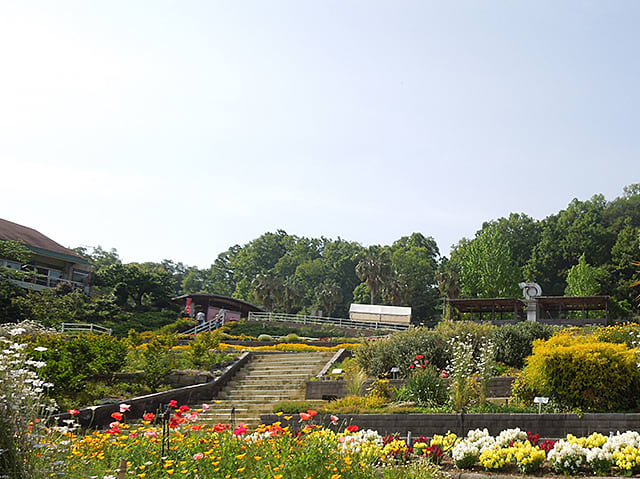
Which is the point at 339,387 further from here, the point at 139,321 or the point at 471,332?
the point at 139,321

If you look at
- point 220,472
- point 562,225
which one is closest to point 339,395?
point 220,472

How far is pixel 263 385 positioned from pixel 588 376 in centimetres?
925

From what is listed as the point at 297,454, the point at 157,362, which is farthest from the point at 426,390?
the point at 157,362

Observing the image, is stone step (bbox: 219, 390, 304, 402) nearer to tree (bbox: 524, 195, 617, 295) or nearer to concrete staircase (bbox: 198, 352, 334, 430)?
concrete staircase (bbox: 198, 352, 334, 430)

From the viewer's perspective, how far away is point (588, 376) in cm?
998

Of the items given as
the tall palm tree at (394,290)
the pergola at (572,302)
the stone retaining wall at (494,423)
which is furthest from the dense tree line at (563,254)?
the stone retaining wall at (494,423)

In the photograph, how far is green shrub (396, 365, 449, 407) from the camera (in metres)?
11.3

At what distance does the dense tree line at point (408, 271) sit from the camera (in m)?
44.3

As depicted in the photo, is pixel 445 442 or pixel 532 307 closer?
pixel 445 442

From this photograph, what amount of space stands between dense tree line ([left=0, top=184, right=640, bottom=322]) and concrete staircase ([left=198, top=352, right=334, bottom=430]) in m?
17.3

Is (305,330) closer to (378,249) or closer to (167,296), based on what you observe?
(167,296)

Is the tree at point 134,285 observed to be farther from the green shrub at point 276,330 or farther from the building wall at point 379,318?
the building wall at point 379,318

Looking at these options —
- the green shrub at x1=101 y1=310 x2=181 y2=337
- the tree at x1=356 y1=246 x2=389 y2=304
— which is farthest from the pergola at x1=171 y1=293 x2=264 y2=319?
the tree at x1=356 y1=246 x2=389 y2=304

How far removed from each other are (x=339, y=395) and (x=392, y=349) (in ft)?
5.94
